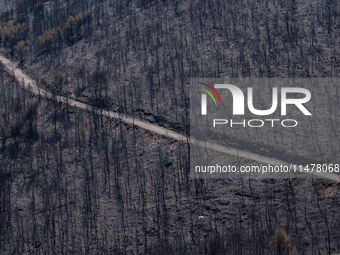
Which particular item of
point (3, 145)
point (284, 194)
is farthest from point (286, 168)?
point (3, 145)

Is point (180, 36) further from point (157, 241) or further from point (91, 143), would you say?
point (157, 241)

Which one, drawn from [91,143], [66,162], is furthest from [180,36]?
[66,162]

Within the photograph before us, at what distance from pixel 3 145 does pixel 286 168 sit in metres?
22.1

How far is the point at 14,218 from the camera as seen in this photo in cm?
2655

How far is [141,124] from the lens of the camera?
30.7 meters

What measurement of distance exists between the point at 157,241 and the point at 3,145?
1630cm

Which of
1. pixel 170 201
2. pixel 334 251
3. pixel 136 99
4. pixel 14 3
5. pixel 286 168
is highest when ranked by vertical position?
pixel 14 3

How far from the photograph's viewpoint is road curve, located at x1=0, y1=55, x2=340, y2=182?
25562mm

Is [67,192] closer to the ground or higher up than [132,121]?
closer to the ground

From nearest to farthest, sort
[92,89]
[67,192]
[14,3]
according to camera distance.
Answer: [67,192], [92,89], [14,3]

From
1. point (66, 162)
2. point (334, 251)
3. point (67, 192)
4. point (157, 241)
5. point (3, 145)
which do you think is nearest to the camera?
point (334, 251)

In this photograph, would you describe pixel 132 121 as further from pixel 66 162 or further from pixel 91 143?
pixel 66 162

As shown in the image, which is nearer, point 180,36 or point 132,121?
point 132,121

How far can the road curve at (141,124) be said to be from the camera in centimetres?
2556
